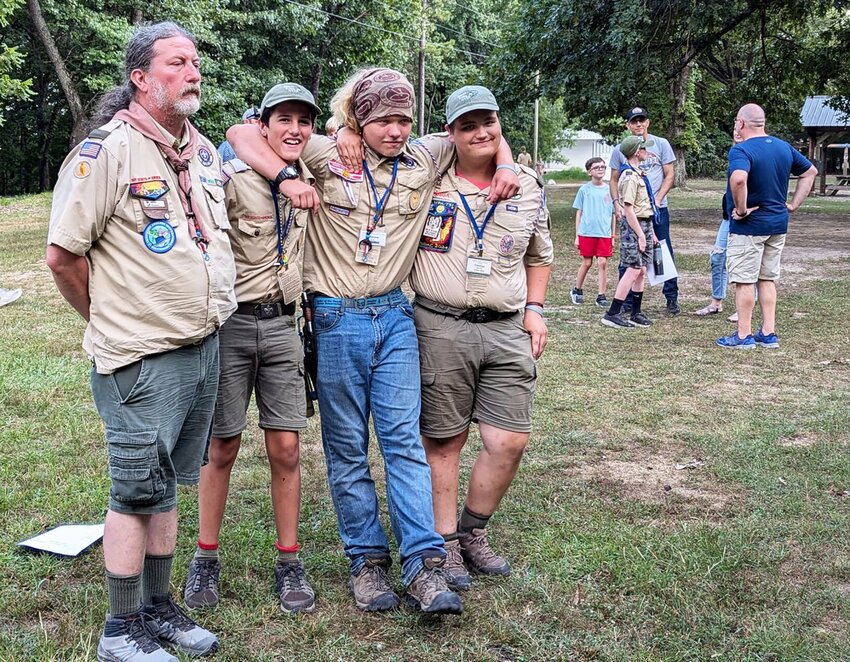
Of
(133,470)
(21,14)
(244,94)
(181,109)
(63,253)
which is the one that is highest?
(21,14)

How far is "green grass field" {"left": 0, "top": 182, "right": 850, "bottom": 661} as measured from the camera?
3197 mm

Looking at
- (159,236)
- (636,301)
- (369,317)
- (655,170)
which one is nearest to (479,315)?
(369,317)

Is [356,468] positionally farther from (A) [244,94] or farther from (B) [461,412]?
(A) [244,94]

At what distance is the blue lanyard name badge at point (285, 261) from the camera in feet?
11.0

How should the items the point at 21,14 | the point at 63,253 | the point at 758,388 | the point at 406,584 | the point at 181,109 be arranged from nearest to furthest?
the point at 63,253, the point at 181,109, the point at 406,584, the point at 758,388, the point at 21,14

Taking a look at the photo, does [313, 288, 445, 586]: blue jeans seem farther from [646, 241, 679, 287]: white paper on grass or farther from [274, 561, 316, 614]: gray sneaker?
[646, 241, 679, 287]: white paper on grass

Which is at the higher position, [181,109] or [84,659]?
[181,109]

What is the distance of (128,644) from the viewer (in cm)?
292

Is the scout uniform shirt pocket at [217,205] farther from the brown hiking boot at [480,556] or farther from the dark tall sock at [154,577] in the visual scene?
the brown hiking boot at [480,556]

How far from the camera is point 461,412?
375 cm

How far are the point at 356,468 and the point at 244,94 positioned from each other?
2515cm

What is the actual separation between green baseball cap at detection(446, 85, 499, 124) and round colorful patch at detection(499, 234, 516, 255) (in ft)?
1.72

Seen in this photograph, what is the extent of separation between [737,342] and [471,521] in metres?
5.13

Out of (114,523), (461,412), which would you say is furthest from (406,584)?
(114,523)
